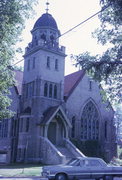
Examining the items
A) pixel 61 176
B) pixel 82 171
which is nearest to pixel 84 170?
→ pixel 82 171

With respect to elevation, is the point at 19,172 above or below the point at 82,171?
below

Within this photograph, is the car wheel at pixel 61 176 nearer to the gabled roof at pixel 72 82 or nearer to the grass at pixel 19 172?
the grass at pixel 19 172

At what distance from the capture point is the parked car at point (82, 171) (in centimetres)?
1649

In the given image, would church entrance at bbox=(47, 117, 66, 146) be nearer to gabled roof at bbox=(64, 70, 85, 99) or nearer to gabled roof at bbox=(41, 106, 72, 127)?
gabled roof at bbox=(41, 106, 72, 127)

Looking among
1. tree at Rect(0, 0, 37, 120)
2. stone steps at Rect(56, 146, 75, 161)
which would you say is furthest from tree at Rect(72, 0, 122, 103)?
stone steps at Rect(56, 146, 75, 161)

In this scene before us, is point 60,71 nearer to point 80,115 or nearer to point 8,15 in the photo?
point 80,115

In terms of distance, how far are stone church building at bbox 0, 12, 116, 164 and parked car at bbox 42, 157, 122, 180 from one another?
1353 centimetres

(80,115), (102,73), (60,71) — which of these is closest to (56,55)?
(60,71)

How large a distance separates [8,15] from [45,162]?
19.1 m

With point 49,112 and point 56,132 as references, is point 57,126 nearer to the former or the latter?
point 56,132

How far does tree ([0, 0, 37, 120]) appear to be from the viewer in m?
18.6

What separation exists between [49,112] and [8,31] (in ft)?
56.8

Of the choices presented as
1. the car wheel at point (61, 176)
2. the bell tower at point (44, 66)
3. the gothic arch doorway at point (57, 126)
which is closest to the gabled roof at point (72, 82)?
the bell tower at point (44, 66)

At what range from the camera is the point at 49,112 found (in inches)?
1366
